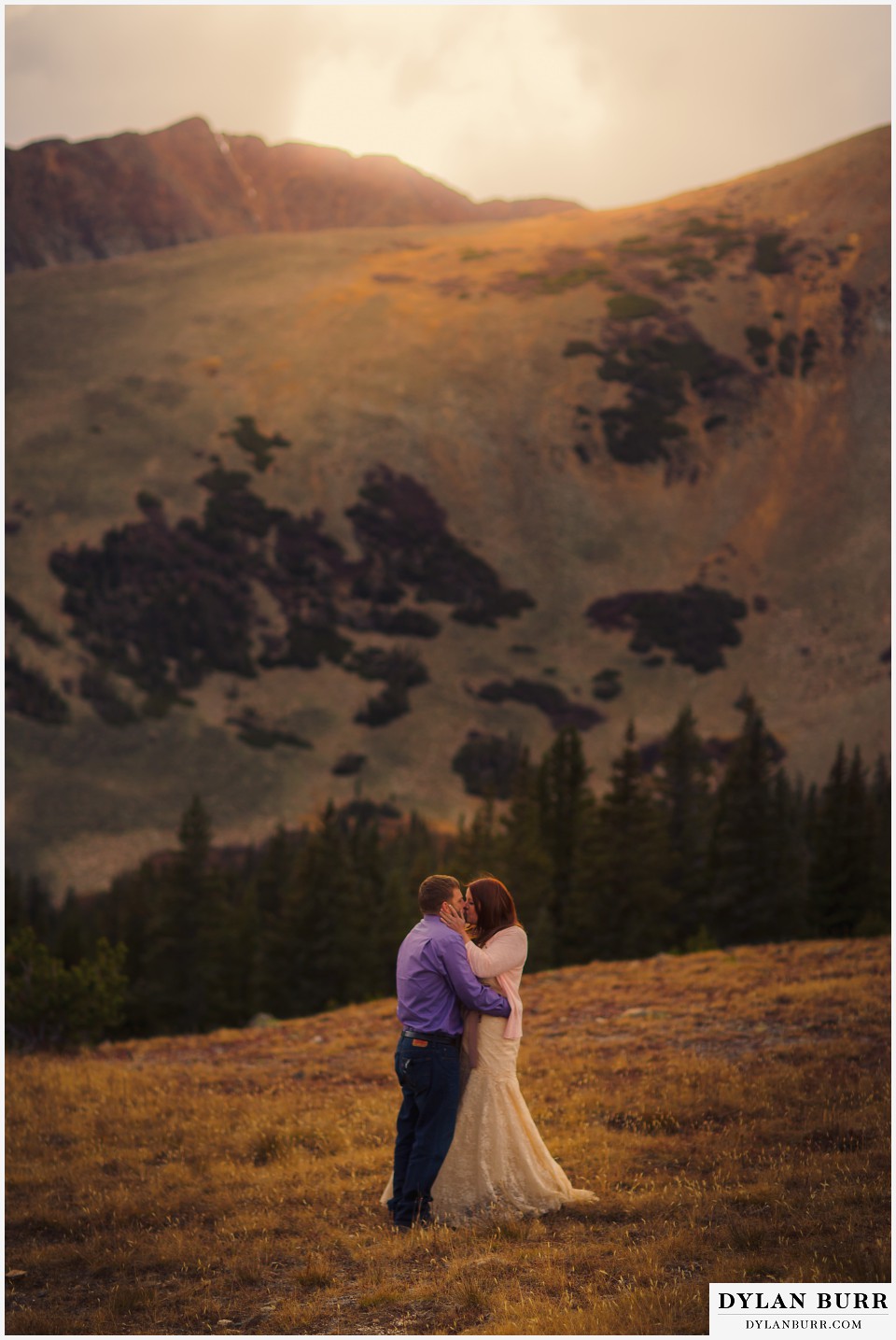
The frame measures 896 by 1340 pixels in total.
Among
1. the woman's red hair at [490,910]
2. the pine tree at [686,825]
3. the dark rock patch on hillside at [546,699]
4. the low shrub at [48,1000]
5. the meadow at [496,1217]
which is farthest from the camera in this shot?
the dark rock patch on hillside at [546,699]

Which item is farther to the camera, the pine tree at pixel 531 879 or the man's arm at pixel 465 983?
the pine tree at pixel 531 879

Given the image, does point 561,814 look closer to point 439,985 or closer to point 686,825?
point 686,825

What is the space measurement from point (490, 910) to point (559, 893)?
50805mm

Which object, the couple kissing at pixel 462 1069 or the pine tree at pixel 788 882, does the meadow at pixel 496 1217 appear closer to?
the couple kissing at pixel 462 1069

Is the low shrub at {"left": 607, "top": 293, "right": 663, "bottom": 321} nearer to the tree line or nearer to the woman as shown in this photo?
the tree line

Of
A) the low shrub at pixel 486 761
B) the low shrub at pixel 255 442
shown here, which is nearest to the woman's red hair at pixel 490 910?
the low shrub at pixel 486 761

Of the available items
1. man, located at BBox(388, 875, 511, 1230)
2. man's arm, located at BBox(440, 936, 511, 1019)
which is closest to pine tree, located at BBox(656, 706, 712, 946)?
→ man, located at BBox(388, 875, 511, 1230)

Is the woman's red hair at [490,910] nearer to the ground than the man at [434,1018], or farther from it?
farther from it

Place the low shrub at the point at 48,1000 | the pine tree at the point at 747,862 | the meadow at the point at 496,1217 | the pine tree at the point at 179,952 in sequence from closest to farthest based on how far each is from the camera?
the meadow at the point at 496,1217, the low shrub at the point at 48,1000, the pine tree at the point at 747,862, the pine tree at the point at 179,952

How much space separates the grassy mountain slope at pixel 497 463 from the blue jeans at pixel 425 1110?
78613 mm

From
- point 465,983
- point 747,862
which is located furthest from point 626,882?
point 465,983

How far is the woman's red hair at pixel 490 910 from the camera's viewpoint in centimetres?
928

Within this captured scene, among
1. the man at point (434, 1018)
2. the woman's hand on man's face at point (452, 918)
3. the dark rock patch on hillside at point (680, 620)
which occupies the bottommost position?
the man at point (434, 1018)

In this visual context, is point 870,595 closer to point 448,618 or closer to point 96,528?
→ point 448,618
